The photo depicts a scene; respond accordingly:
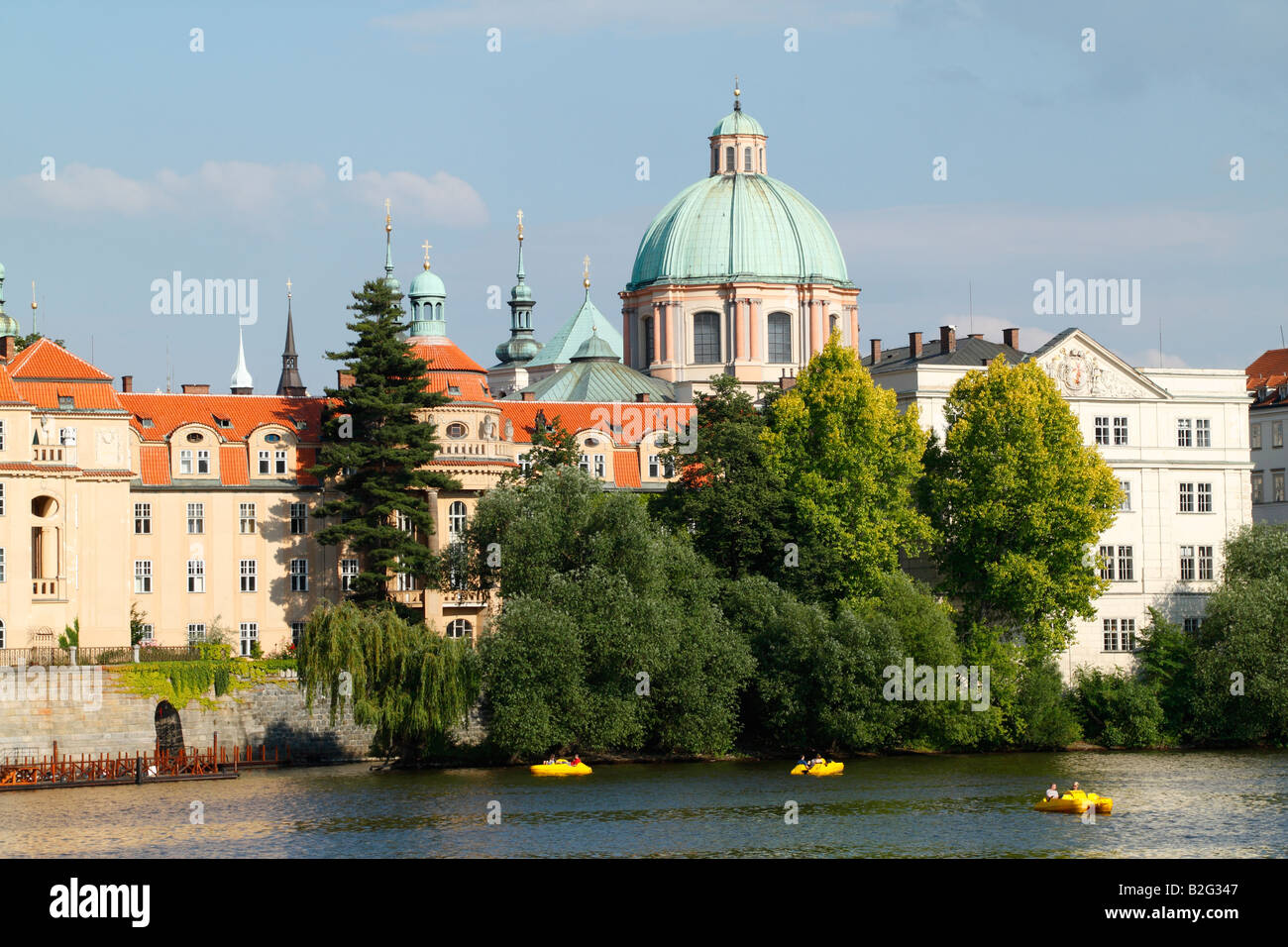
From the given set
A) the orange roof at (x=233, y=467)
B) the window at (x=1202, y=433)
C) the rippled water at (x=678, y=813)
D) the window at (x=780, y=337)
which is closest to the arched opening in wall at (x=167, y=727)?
the rippled water at (x=678, y=813)

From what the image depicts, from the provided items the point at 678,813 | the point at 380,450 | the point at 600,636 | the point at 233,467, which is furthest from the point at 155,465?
the point at 678,813

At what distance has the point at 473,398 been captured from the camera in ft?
278

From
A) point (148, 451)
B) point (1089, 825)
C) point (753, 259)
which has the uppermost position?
point (753, 259)

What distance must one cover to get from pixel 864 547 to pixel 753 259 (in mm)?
37948

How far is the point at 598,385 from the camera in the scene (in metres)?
105

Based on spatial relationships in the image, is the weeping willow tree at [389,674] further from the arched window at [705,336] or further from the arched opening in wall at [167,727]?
the arched window at [705,336]

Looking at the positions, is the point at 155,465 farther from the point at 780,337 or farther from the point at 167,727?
the point at 780,337

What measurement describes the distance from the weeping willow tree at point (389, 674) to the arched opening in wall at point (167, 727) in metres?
5.29

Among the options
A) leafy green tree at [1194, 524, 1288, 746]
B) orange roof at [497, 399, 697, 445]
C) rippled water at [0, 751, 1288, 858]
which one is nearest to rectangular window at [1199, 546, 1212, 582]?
leafy green tree at [1194, 524, 1288, 746]

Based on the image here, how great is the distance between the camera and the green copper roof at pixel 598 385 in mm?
104375

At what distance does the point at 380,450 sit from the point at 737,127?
43818 mm
